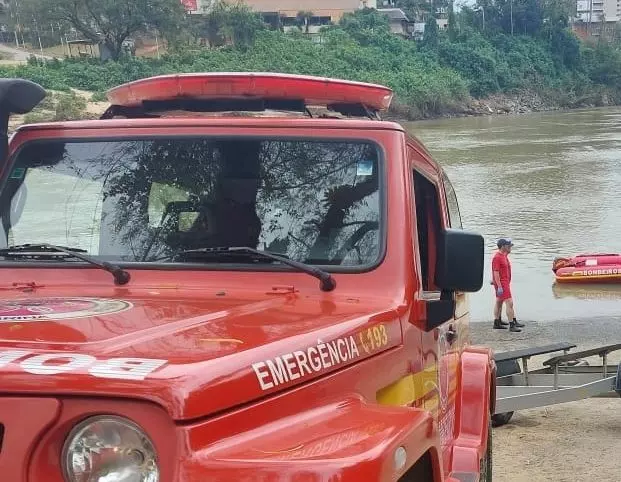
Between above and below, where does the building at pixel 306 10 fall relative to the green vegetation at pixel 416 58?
above

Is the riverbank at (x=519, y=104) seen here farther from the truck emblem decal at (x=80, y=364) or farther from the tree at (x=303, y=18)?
the truck emblem decal at (x=80, y=364)

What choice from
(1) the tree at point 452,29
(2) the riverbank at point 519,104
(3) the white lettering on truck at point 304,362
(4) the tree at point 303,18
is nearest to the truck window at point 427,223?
(3) the white lettering on truck at point 304,362

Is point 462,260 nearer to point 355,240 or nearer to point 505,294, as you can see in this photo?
point 355,240

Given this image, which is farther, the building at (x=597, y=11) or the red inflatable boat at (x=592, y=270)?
the building at (x=597, y=11)

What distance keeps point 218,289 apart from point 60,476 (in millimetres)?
1072

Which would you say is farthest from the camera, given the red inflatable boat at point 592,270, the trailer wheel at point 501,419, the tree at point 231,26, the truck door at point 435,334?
the tree at point 231,26

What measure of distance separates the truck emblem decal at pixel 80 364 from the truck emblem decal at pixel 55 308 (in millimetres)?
337

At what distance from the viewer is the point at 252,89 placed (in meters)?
3.74

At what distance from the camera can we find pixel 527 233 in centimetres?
2522

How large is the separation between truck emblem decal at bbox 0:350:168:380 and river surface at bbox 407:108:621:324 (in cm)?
731

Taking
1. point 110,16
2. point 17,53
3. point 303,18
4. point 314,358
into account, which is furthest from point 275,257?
point 303,18

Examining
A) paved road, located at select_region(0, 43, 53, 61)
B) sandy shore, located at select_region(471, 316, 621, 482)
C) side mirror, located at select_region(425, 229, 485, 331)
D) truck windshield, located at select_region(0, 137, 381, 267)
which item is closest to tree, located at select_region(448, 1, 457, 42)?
paved road, located at select_region(0, 43, 53, 61)

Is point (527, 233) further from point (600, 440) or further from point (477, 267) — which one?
point (477, 267)

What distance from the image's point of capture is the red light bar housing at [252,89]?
12.2ft
